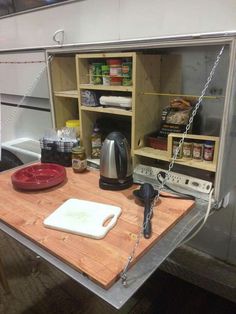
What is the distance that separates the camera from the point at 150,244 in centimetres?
76

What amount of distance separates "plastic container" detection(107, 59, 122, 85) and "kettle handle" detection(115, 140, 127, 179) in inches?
11.8

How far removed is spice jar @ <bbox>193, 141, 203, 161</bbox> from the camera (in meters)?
1.02

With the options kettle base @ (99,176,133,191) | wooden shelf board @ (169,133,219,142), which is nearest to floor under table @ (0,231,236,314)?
kettle base @ (99,176,133,191)

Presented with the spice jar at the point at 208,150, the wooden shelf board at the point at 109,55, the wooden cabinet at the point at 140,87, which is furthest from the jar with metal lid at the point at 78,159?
the spice jar at the point at 208,150

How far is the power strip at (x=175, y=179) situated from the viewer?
3.31 ft

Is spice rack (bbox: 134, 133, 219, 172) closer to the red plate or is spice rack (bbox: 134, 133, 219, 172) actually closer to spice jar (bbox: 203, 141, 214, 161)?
spice jar (bbox: 203, 141, 214, 161)

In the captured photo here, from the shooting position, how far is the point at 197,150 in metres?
1.03

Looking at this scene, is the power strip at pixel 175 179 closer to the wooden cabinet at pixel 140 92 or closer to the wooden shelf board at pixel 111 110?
the wooden cabinet at pixel 140 92

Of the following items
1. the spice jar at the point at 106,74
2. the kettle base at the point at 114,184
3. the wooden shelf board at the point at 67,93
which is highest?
the spice jar at the point at 106,74

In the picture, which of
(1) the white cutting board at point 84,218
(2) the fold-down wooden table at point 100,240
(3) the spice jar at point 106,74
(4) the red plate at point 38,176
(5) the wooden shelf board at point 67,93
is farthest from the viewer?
(5) the wooden shelf board at point 67,93

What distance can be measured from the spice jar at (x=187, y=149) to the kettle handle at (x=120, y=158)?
9.5 inches

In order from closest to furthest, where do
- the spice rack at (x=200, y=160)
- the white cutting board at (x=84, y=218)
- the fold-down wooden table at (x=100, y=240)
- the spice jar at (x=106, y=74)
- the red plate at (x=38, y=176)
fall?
the fold-down wooden table at (x=100, y=240) < the white cutting board at (x=84, y=218) < the spice rack at (x=200, y=160) < the red plate at (x=38, y=176) < the spice jar at (x=106, y=74)

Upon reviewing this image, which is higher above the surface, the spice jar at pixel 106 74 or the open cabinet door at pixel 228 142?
the spice jar at pixel 106 74

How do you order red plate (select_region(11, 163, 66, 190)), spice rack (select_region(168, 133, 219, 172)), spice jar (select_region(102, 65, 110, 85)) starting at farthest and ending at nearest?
spice jar (select_region(102, 65, 110, 85)) < red plate (select_region(11, 163, 66, 190)) < spice rack (select_region(168, 133, 219, 172))
